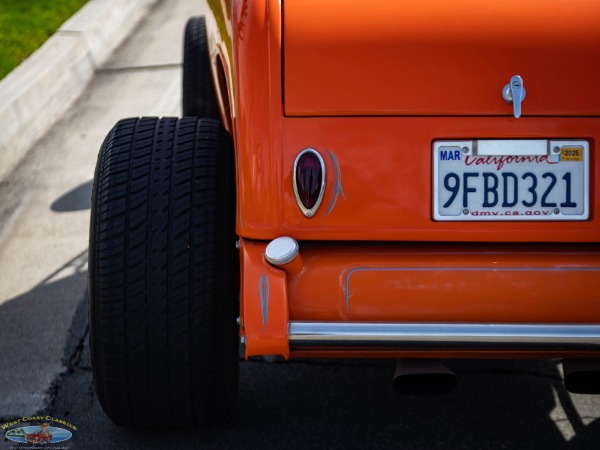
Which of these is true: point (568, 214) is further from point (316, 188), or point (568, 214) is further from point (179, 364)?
point (179, 364)

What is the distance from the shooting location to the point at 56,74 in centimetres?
830

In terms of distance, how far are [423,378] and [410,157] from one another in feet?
2.28

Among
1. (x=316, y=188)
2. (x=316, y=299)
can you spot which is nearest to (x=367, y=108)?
(x=316, y=188)

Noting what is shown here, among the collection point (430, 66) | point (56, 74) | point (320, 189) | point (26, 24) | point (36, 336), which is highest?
point (26, 24)

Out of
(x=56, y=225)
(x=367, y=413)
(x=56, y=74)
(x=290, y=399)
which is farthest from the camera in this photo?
(x=56, y=74)

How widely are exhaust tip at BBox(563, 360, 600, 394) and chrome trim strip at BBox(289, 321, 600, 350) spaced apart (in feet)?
0.87

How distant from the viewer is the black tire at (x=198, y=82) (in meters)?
5.67

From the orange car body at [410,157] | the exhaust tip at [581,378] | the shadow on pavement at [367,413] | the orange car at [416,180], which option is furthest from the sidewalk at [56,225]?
the exhaust tip at [581,378]

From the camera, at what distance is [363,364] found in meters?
3.92

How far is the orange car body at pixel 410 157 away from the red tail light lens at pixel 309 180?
2 centimetres

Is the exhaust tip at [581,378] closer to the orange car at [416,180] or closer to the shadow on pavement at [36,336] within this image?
the orange car at [416,180]

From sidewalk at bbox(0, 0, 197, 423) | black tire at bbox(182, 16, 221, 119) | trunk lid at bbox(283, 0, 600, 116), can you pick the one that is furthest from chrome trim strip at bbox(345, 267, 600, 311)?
black tire at bbox(182, 16, 221, 119)

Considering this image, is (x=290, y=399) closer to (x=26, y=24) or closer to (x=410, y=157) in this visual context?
(x=410, y=157)

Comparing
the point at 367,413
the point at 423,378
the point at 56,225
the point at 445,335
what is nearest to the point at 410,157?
the point at 445,335
